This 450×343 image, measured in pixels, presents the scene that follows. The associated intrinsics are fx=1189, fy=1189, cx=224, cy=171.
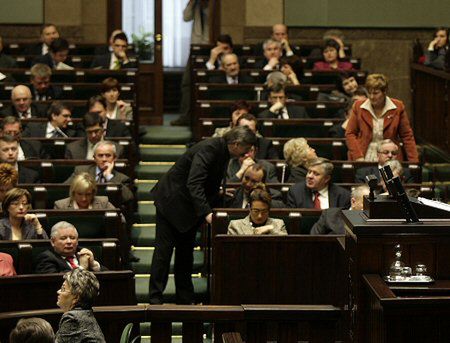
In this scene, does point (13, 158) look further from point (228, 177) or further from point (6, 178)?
point (228, 177)

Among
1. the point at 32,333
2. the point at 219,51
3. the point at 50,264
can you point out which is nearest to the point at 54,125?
the point at 219,51

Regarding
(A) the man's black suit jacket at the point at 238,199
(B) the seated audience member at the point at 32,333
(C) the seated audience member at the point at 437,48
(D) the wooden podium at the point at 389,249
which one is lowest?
(B) the seated audience member at the point at 32,333

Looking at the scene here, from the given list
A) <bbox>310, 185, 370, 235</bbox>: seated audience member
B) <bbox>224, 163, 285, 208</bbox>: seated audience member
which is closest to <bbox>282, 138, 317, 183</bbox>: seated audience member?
<bbox>224, 163, 285, 208</bbox>: seated audience member

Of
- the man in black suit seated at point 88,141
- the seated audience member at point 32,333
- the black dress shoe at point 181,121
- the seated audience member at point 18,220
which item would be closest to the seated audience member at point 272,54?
the black dress shoe at point 181,121

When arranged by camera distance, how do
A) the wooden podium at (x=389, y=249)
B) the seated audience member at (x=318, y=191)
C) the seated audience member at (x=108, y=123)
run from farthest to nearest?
the seated audience member at (x=108, y=123)
the seated audience member at (x=318, y=191)
the wooden podium at (x=389, y=249)

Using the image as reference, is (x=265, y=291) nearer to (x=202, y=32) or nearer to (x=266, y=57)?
(x=266, y=57)

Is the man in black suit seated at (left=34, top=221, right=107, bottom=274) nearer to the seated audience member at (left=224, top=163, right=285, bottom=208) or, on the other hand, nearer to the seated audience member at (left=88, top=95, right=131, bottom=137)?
the seated audience member at (left=224, top=163, right=285, bottom=208)

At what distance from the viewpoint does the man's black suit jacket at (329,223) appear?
22.2 feet

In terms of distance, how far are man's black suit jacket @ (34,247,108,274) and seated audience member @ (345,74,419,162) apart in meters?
2.96

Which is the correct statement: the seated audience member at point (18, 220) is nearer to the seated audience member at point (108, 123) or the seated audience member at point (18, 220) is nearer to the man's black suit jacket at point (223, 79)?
the seated audience member at point (108, 123)

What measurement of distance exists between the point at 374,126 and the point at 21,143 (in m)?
2.61

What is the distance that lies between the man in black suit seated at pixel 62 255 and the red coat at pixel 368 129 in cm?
293

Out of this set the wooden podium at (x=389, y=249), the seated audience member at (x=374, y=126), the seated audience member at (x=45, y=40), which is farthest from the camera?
the seated audience member at (x=45, y=40)

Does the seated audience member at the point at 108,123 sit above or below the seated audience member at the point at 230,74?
below
